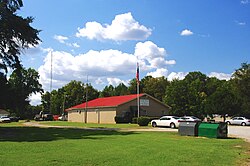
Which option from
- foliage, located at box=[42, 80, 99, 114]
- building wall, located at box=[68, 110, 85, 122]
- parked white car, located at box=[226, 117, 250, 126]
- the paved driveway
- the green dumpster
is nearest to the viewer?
the green dumpster

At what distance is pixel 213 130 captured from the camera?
79.4 feet

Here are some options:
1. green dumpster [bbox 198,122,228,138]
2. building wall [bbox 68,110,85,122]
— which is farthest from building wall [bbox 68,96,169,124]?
green dumpster [bbox 198,122,228,138]

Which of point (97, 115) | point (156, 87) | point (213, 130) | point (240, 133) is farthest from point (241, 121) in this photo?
point (156, 87)

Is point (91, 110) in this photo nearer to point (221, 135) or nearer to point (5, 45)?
point (5, 45)

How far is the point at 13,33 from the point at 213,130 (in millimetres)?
20647

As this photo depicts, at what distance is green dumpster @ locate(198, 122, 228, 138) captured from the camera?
2412 centimetres

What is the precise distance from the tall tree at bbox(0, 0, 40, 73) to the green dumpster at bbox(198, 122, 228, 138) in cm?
1895

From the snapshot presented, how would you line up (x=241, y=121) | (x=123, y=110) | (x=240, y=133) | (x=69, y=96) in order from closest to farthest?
(x=240, y=133) → (x=241, y=121) → (x=123, y=110) → (x=69, y=96)

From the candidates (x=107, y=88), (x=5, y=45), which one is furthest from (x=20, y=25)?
(x=107, y=88)

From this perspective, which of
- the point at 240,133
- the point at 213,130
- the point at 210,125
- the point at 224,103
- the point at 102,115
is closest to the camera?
the point at 213,130

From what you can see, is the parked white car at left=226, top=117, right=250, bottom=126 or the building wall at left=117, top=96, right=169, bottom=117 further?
the building wall at left=117, top=96, right=169, bottom=117

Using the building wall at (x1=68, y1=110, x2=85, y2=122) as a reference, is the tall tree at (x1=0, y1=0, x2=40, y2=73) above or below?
above

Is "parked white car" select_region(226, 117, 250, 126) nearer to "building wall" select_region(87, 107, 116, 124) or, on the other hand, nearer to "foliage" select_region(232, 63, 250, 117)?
"foliage" select_region(232, 63, 250, 117)

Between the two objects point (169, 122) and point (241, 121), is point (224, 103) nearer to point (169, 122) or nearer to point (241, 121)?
point (241, 121)
